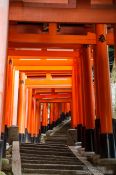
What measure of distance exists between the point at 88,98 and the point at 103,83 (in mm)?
2367

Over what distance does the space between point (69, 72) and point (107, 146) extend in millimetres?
8453

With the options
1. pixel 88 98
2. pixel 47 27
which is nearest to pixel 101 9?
pixel 47 27

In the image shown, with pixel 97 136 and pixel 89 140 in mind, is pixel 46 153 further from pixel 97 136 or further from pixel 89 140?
pixel 89 140

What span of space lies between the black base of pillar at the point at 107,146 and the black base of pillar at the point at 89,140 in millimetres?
1822

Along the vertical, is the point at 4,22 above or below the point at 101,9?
below

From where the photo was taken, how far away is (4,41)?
6.25m

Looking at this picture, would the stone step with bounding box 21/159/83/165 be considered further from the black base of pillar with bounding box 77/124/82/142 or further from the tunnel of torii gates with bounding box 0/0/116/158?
the black base of pillar with bounding box 77/124/82/142

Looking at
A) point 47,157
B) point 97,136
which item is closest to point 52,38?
point 97,136

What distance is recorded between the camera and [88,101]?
494 inches

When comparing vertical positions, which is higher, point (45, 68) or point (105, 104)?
point (45, 68)

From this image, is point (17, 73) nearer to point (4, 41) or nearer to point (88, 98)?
point (88, 98)

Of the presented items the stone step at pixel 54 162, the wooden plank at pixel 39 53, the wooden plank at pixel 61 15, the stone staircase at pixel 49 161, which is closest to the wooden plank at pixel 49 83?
the wooden plank at pixel 39 53

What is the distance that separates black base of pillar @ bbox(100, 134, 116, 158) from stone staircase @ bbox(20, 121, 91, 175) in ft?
2.39

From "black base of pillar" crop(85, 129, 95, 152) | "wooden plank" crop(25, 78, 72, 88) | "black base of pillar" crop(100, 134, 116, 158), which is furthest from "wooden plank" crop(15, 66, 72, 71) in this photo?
"black base of pillar" crop(100, 134, 116, 158)
